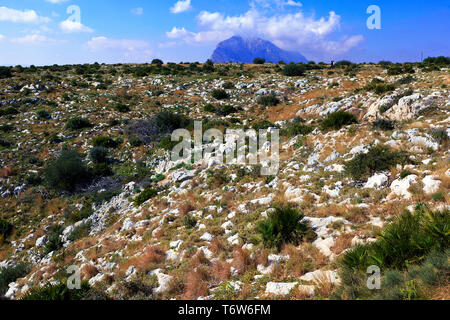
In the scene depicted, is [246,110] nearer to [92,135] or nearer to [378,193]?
[92,135]

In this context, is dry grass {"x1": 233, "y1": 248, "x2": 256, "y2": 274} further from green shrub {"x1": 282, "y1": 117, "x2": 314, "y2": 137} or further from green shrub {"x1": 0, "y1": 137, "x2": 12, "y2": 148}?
green shrub {"x1": 0, "y1": 137, "x2": 12, "y2": 148}

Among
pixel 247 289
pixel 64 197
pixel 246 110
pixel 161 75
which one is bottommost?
pixel 64 197

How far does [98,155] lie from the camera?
48.5 ft

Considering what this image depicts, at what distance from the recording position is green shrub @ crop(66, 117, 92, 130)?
18384 millimetres

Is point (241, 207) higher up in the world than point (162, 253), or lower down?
higher up

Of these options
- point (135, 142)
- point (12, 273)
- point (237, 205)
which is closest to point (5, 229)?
point (12, 273)

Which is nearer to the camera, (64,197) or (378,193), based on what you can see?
(378,193)

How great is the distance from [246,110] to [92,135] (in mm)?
12866

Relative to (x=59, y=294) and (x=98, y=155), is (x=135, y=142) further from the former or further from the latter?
(x=59, y=294)

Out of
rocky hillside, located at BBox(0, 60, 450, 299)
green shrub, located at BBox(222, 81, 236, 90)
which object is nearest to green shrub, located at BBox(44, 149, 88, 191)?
rocky hillside, located at BBox(0, 60, 450, 299)

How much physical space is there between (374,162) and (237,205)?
466cm

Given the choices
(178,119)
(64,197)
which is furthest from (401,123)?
(64,197)

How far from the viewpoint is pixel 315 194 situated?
7234 millimetres

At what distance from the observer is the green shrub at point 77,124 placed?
18.4 m
